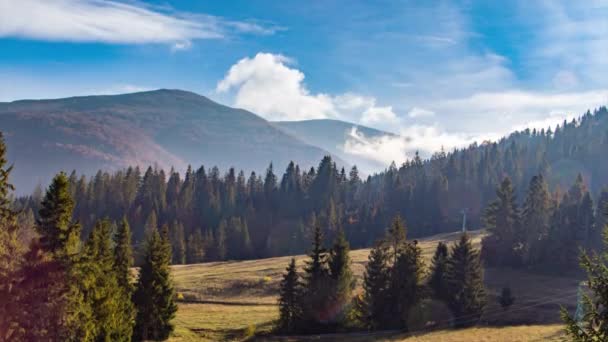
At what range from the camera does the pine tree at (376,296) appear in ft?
173

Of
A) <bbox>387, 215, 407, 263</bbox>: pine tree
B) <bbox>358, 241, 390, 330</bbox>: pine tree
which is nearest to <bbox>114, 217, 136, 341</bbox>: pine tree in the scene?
<bbox>358, 241, 390, 330</bbox>: pine tree

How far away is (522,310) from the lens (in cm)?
5969

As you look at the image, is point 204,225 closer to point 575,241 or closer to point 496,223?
point 496,223

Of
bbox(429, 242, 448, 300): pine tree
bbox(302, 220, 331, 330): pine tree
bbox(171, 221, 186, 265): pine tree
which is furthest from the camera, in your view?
bbox(171, 221, 186, 265): pine tree

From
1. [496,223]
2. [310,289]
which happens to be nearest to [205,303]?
[310,289]

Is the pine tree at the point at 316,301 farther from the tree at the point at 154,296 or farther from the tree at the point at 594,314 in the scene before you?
the tree at the point at 594,314

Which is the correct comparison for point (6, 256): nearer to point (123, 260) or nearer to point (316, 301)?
point (123, 260)

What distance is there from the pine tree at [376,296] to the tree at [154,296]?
68.4 feet

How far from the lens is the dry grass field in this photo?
47594 mm

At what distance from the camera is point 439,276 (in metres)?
56.1

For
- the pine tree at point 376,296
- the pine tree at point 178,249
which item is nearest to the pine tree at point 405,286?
the pine tree at point 376,296

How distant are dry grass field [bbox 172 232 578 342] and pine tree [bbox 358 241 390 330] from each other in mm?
3526

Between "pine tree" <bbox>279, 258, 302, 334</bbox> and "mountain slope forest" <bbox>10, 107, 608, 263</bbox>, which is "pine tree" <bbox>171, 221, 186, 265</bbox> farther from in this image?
"pine tree" <bbox>279, 258, 302, 334</bbox>

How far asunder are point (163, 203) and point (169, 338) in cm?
12469
